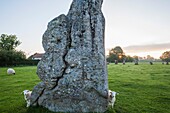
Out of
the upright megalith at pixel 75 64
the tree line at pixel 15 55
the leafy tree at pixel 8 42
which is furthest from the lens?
the leafy tree at pixel 8 42

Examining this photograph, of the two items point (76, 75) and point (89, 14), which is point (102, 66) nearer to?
point (76, 75)

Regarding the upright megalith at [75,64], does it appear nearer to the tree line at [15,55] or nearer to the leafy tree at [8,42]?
the tree line at [15,55]

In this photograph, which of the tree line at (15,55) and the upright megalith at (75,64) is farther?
the tree line at (15,55)

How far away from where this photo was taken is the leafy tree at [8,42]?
75875 millimetres

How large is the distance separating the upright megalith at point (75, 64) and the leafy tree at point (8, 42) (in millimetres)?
77124

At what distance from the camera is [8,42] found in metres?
77.2

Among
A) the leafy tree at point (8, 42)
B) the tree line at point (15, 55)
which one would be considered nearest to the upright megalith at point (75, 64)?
the tree line at point (15, 55)

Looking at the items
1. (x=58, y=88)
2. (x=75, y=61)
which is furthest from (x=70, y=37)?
(x=58, y=88)

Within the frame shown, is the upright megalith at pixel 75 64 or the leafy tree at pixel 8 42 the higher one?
the leafy tree at pixel 8 42

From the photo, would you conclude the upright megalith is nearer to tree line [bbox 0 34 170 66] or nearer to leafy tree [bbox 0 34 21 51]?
tree line [bbox 0 34 170 66]

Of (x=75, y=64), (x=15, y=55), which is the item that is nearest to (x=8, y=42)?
(x=15, y=55)

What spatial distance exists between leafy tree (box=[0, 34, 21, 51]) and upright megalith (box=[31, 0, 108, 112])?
77124mm

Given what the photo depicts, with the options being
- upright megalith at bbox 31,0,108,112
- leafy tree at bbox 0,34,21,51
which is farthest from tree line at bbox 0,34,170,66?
upright megalith at bbox 31,0,108,112

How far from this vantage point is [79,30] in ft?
19.8
